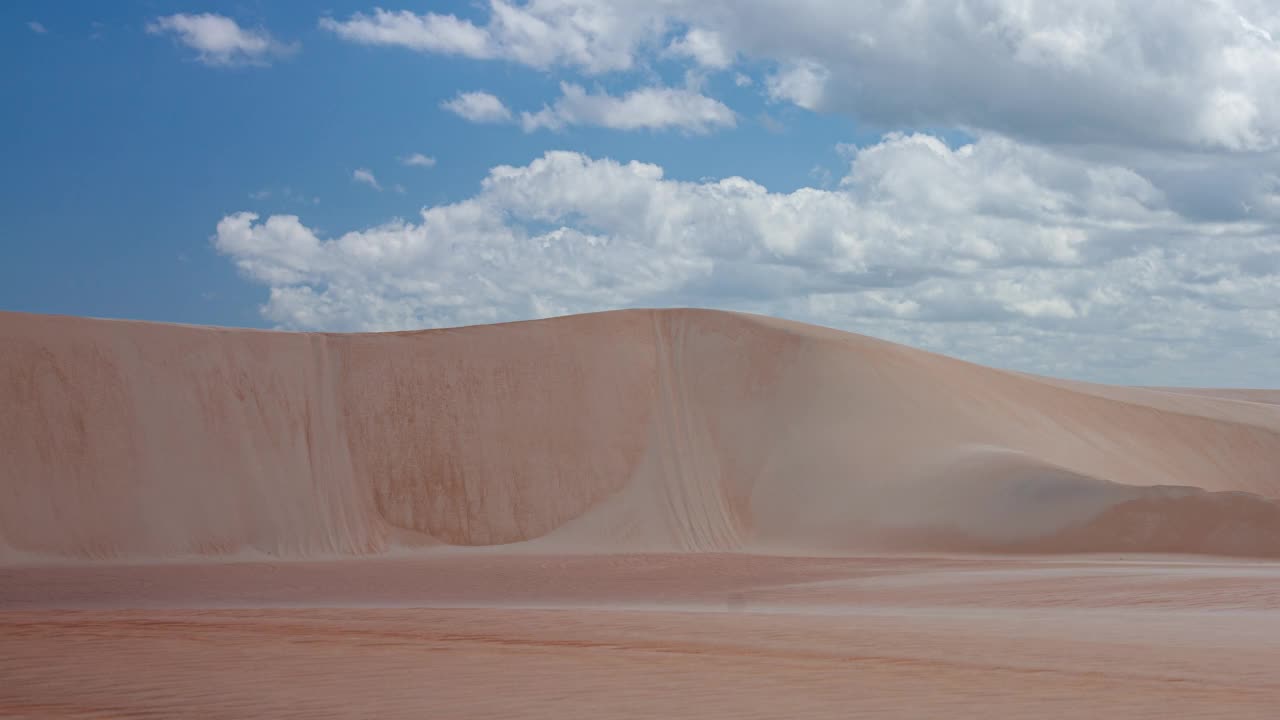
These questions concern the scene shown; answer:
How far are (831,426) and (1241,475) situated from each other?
15.6 metres

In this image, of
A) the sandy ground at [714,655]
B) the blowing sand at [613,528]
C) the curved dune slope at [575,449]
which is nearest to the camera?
the sandy ground at [714,655]

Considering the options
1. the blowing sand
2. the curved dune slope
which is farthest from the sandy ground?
the curved dune slope

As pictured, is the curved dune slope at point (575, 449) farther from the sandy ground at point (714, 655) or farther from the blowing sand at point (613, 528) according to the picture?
the sandy ground at point (714, 655)

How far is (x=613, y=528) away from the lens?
35.4 metres

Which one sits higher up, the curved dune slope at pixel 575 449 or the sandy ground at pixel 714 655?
the curved dune slope at pixel 575 449

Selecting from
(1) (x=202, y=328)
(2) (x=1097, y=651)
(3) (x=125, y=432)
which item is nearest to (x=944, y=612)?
(2) (x=1097, y=651)

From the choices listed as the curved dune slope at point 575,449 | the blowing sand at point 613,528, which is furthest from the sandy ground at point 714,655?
the curved dune slope at point 575,449

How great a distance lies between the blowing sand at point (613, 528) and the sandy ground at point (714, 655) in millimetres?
63

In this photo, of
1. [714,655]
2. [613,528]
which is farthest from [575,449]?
[714,655]

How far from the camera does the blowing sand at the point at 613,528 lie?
9375 mm

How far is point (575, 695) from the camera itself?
28.3 feet

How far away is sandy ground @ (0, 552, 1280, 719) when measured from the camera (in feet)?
26.9

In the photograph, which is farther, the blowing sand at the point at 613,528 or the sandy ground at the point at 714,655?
the blowing sand at the point at 613,528

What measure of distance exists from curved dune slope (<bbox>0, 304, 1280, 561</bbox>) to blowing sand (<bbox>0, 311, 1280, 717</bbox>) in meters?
0.10
